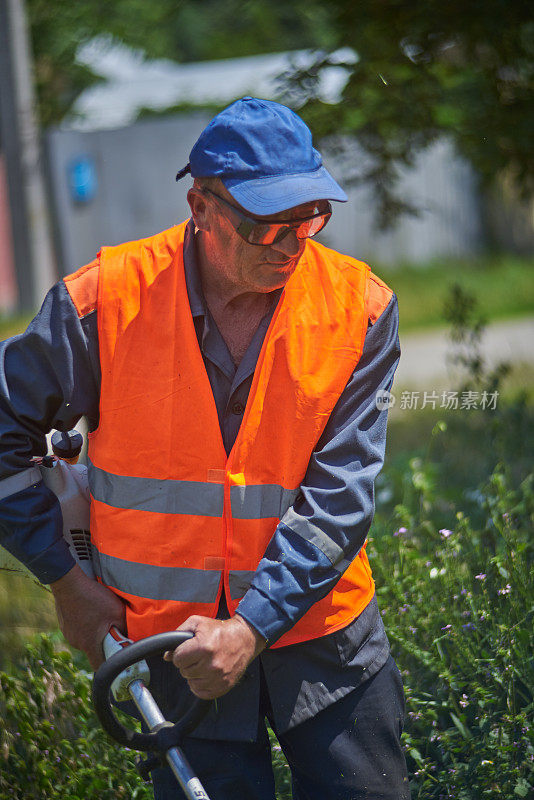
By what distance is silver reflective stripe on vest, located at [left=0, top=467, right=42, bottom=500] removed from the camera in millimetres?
2279

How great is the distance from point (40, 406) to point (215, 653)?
711mm

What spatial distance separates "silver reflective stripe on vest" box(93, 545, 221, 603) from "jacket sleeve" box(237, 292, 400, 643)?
17 cm

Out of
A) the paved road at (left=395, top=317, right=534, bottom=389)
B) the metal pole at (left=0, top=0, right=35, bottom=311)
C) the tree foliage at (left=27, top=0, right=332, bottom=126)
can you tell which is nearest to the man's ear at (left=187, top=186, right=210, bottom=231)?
the paved road at (left=395, top=317, right=534, bottom=389)

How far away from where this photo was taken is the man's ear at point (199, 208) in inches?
89.8

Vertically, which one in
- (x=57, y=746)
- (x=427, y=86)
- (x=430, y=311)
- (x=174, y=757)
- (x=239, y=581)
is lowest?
(x=430, y=311)

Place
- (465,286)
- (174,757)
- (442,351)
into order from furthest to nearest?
1. (465,286)
2. (442,351)
3. (174,757)

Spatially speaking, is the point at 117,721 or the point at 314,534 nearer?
the point at 117,721

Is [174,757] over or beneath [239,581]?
beneath

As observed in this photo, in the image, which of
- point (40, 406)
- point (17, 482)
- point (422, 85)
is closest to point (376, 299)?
point (40, 406)

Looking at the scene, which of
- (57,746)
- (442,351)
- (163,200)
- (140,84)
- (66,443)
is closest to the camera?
(66,443)

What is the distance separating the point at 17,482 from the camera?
2.29m

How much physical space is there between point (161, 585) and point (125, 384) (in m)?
0.49

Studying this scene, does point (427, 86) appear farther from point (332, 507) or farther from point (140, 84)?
point (140, 84)

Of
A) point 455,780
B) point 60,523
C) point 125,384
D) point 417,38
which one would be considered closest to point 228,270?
point 125,384
